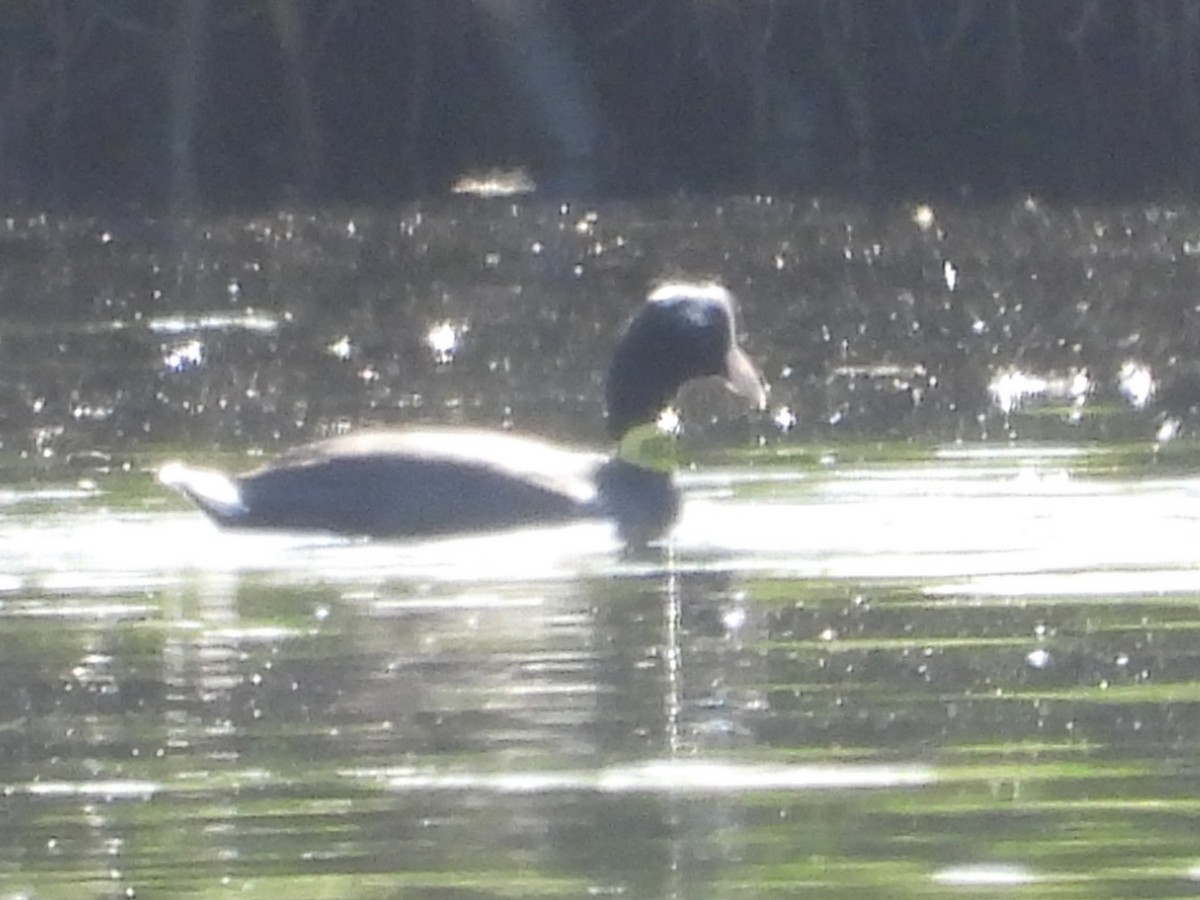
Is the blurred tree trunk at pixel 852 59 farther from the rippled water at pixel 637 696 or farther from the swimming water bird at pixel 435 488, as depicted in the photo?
the swimming water bird at pixel 435 488

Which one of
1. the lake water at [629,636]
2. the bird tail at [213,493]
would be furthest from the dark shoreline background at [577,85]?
the bird tail at [213,493]

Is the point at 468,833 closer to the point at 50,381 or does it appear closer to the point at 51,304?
the point at 50,381

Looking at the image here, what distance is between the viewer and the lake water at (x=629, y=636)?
739 cm

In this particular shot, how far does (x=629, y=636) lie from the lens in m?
9.88

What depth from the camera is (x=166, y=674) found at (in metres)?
9.41

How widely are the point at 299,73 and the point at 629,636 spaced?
77.3ft

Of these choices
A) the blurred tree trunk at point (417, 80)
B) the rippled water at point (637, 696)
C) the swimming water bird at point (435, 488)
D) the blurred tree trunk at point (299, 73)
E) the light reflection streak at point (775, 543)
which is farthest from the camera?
the blurred tree trunk at point (299, 73)

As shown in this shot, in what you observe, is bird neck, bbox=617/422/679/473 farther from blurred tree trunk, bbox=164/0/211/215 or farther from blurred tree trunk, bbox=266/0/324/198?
blurred tree trunk, bbox=266/0/324/198

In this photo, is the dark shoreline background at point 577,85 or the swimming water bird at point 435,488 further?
the dark shoreline background at point 577,85

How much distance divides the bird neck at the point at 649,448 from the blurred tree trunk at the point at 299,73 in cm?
1976

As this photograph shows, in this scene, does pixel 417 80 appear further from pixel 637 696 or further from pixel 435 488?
pixel 637 696

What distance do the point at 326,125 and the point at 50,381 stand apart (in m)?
17.2

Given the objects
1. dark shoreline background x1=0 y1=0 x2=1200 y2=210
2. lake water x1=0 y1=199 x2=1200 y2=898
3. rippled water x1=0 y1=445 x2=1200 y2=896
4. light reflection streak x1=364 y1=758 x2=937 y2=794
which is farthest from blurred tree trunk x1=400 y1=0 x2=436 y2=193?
light reflection streak x1=364 y1=758 x2=937 y2=794

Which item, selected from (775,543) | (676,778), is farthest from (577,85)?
(676,778)
